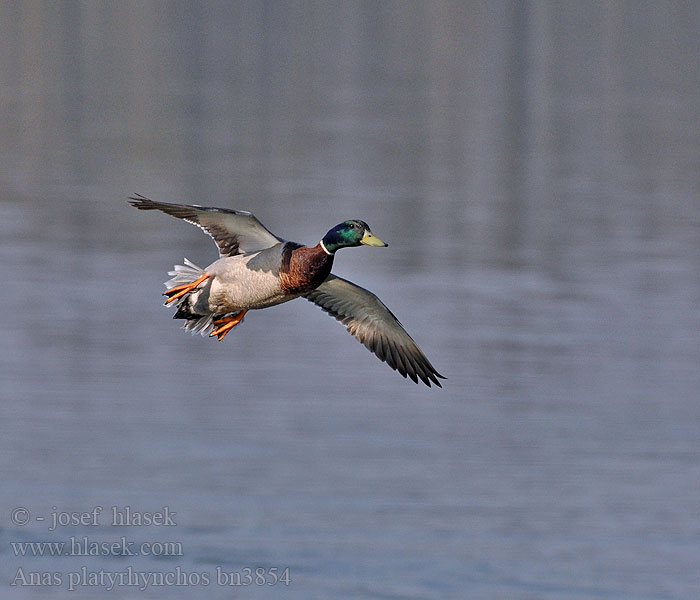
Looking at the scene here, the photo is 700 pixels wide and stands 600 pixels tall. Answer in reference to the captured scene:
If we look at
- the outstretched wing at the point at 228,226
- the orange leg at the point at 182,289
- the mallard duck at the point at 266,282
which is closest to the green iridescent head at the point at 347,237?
the mallard duck at the point at 266,282

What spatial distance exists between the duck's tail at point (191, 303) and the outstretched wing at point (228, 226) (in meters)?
0.27

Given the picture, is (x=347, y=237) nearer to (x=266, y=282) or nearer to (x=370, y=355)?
(x=266, y=282)

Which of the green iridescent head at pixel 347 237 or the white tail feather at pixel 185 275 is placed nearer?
the green iridescent head at pixel 347 237

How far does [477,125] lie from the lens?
4909 centimetres

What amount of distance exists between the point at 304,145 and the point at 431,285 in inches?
652

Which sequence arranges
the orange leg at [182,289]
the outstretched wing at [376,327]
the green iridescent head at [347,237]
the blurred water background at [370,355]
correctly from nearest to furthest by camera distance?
the green iridescent head at [347,237]
the orange leg at [182,289]
the outstretched wing at [376,327]
the blurred water background at [370,355]

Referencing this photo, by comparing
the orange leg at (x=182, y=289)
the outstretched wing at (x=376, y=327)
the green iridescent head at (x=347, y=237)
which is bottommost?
the outstretched wing at (x=376, y=327)

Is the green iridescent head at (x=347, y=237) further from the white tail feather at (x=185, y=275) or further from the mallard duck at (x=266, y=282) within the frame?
the white tail feather at (x=185, y=275)

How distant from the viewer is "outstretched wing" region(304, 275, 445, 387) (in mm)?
12227

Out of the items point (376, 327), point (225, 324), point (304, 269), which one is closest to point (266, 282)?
point (304, 269)

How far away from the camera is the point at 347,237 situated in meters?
10.9

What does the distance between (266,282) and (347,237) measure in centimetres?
63

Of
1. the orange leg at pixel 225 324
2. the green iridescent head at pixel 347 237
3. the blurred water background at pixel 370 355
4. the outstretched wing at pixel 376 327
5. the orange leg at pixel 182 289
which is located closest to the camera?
the green iridescent head at pixel 347 237

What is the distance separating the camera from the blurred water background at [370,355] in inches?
621
